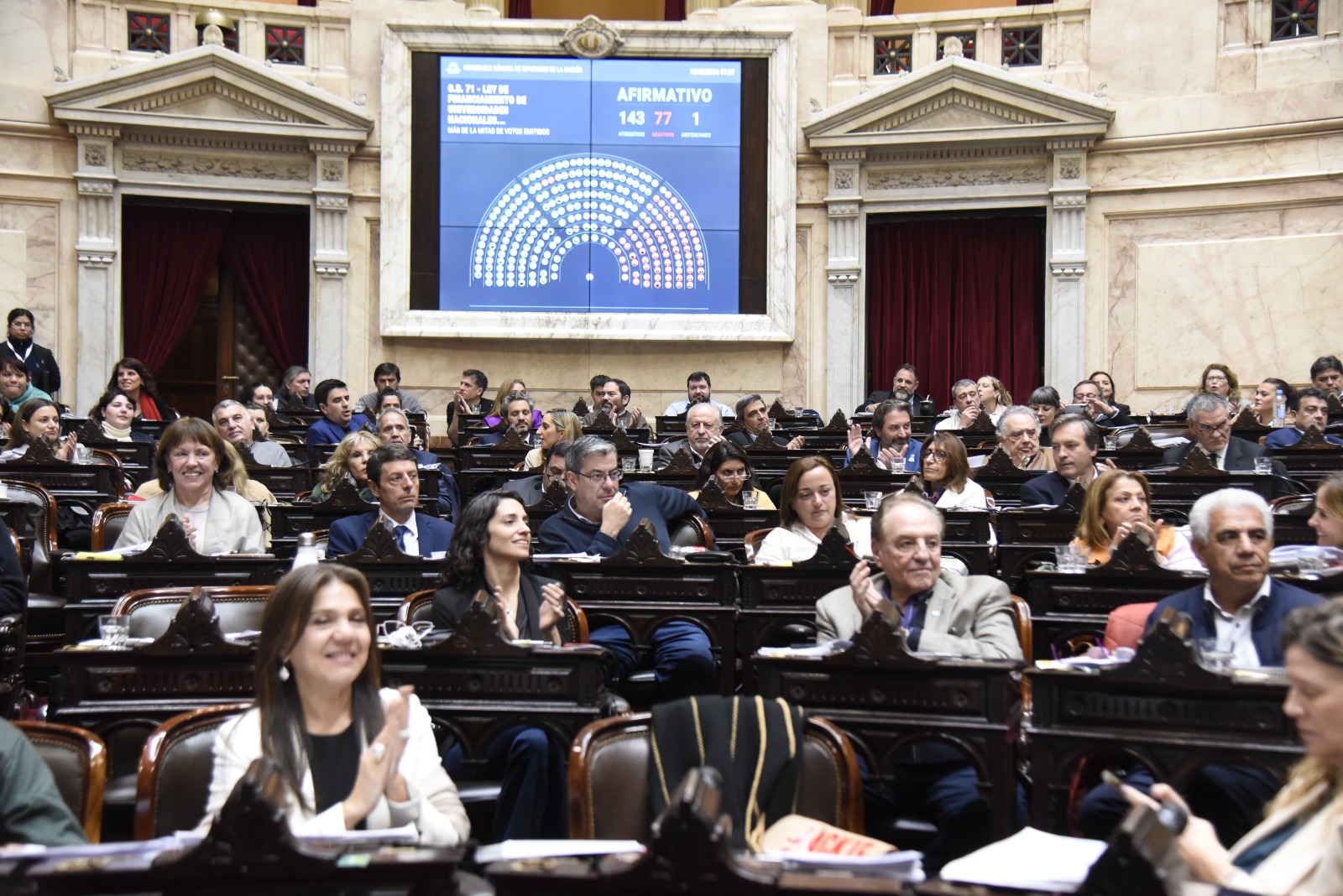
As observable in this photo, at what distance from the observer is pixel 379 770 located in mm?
2367

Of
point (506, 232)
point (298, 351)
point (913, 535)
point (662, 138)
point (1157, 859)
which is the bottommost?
point (1157, 859)

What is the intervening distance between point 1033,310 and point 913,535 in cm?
867

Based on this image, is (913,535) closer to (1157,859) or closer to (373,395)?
(1157,859)

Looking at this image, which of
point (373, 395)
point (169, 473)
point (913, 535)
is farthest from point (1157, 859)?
point (373, 395)

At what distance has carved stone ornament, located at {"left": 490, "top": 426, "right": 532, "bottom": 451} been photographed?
7.74 metres

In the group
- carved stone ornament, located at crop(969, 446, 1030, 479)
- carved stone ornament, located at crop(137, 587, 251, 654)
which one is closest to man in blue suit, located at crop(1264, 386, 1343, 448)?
carved stone ornament, located at crop(969, 446, 1030, 479)

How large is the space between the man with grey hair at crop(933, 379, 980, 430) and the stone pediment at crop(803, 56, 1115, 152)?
275 centimetres

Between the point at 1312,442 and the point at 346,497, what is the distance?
15.1 feet

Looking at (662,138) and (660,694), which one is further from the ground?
(662,138)

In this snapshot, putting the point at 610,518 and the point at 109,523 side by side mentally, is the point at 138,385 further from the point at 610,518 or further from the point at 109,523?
the point at 610,518

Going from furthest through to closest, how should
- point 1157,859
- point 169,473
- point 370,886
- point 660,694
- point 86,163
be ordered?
point 86,163 → point 169,473 → point 660,694 → point 370,886 → point 1157,859

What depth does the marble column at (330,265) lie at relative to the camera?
11367 millimetres

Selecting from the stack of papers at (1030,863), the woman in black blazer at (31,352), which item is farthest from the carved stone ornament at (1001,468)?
the woman in black blazer at (31,352)

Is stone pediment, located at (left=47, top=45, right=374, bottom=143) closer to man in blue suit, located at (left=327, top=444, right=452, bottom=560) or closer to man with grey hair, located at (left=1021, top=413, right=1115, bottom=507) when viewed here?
man in blue suit, located at (left=327, top=444, right=452, bottom=560)
